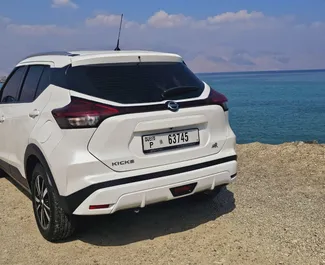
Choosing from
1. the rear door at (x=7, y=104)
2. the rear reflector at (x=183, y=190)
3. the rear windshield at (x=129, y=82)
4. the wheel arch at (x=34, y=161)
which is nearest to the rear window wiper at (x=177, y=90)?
the rear windshield at (x=129, y=82)

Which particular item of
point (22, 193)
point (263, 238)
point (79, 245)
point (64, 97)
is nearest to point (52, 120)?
point (64, 97)

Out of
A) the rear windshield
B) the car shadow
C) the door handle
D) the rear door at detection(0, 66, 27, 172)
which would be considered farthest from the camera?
the rear door at detection(0, 66, 27, 172)

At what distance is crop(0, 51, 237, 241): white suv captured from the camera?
3.35 meters

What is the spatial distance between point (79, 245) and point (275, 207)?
2.40m

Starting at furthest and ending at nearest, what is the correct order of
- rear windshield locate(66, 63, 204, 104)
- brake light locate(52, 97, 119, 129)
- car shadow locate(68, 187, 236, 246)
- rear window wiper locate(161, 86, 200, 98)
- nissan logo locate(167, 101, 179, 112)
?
car shadow locate(68, 187, 236, 246) < rear window wiper locate(161, 86, 200, 98) < nissan logo locate(167, 101, 179, 112) < rear windshield locate(66, 63, 204, 104) < brake light locate(52, 97, 119, 129)

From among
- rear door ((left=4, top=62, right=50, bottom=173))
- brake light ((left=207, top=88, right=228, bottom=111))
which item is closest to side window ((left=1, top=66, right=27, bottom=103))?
rear door ((left=4, top=62, right=50, bottom=173))

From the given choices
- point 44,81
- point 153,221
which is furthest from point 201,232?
point 44,81

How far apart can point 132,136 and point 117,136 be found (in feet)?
0.47

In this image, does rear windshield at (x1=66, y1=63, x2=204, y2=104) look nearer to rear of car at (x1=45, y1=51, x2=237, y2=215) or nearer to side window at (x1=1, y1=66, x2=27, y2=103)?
rear of car at (x1=45, y1=51, x2=237, y2=215)

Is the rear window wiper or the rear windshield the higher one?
the rear windshield

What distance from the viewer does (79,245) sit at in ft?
12.9

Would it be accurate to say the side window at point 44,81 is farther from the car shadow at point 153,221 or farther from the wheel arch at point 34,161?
the car shadow at point 153,221

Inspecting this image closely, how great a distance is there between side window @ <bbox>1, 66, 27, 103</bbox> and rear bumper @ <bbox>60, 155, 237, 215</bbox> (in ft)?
6.73

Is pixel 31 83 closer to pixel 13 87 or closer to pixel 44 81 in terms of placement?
pixel 44 81
